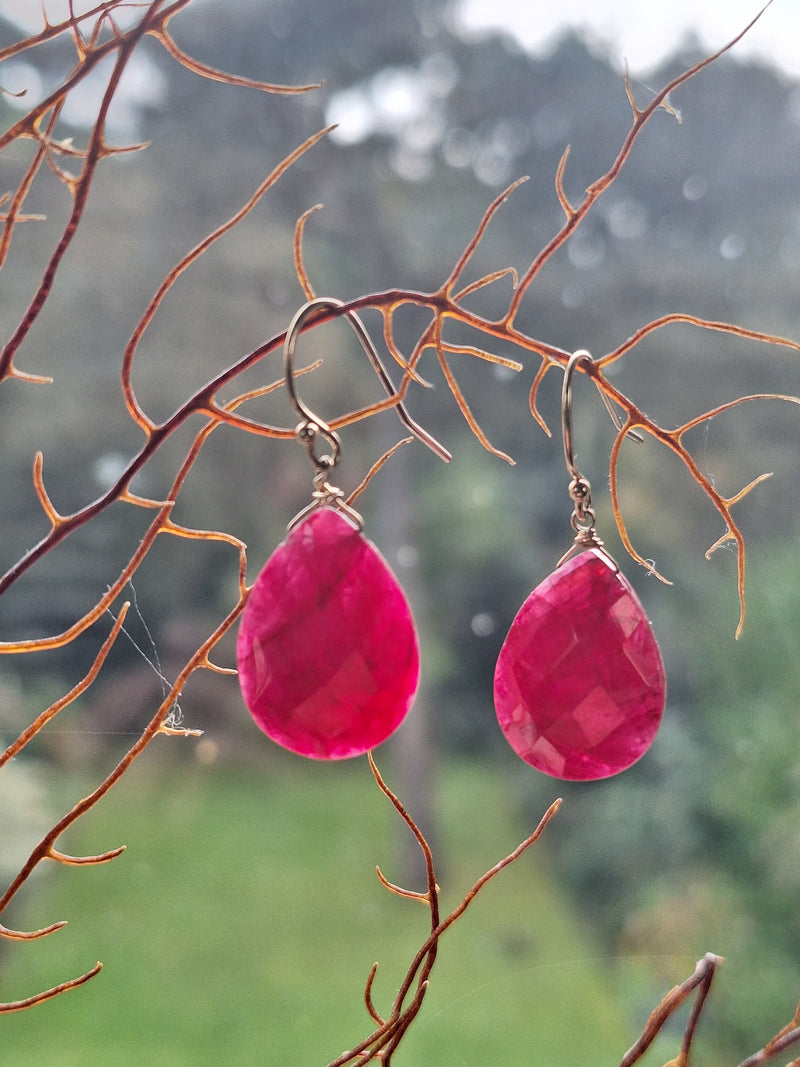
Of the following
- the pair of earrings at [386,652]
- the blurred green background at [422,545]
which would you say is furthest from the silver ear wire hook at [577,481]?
the blurred green background at [422,545]

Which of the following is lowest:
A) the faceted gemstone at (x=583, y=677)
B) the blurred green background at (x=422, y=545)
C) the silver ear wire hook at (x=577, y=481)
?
the faceted gemstone at (x=583, y=677)

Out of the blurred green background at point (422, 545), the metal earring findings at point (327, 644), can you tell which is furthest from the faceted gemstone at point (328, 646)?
the blurred green background at point (422, 545)

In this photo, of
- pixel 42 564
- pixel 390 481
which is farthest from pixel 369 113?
pixel 42 564

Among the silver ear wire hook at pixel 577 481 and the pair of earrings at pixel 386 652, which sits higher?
the silver ear wire hook at pixel 577 481

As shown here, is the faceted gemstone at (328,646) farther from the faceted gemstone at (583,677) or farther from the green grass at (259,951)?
the green grass at (259,951)

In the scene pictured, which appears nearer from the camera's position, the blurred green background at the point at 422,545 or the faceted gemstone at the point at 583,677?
the faceted gemstone at the point at 583,677

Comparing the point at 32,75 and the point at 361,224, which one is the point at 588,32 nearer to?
the point at 361,224
